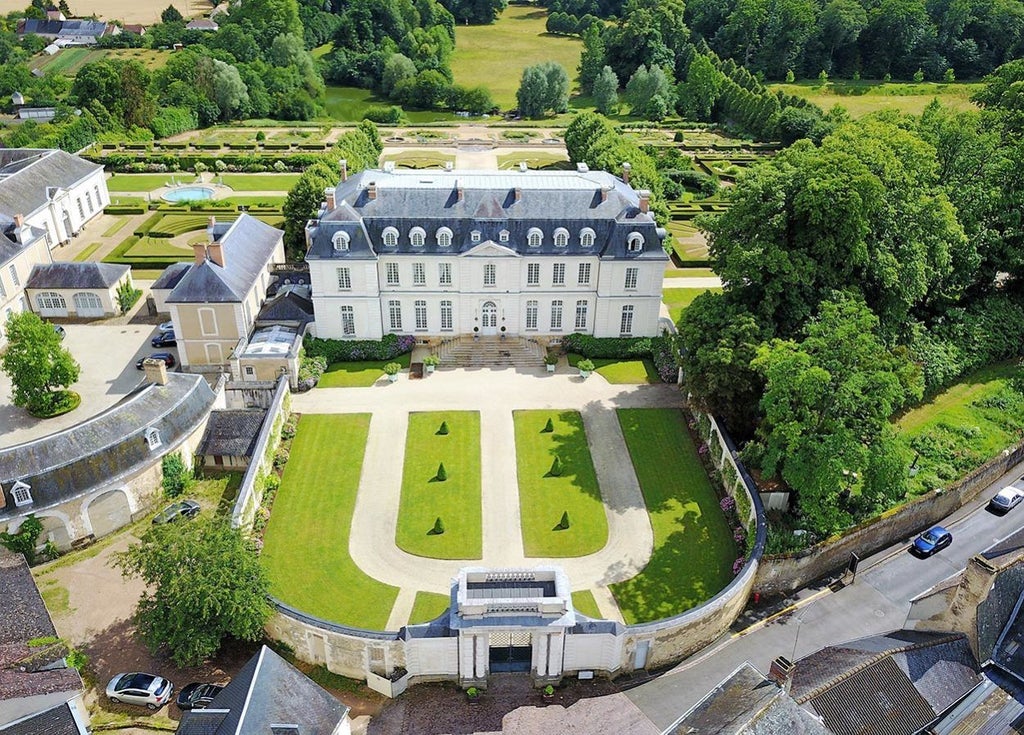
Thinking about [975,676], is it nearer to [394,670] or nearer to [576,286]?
[394,670]

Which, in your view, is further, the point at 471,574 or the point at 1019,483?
the point at 1019,483

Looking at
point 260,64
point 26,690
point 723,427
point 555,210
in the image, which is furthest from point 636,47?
point 26,690

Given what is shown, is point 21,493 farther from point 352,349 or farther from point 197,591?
point 352,349

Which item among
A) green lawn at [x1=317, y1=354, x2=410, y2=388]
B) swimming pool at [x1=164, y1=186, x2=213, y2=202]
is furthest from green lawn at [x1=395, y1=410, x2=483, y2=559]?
swimming pool at [x1=164, y1=186, x2=213, y2=202]

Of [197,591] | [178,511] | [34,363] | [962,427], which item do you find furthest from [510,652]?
[34,363]

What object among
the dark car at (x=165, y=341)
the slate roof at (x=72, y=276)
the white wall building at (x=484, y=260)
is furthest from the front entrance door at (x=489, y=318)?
the slate roof at (x=72, y=276)

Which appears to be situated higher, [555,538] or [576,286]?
[576,286]
